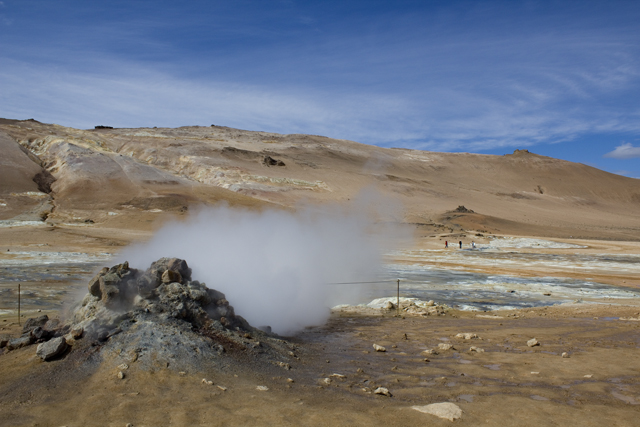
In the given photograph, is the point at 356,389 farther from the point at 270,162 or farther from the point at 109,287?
the point at 270,162

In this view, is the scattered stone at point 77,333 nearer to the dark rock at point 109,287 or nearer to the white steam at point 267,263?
the dark rock at point 109,287

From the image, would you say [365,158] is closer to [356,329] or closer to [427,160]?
[427,160]

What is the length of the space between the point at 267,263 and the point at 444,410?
26.3ft

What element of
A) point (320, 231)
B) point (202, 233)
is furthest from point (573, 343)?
point (320, 231)

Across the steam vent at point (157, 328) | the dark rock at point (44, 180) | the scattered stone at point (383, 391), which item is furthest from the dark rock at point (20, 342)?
the dark rock at point (44, 180)

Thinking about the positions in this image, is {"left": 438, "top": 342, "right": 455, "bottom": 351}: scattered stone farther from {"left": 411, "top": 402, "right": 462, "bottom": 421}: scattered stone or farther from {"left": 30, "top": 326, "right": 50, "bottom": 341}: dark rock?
{"left": 30, "top": 326, "right": 50, "bottom": 341}: dark rock

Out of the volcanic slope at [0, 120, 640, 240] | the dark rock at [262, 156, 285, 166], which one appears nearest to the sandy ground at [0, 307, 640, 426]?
the volcanic slope at [0, 120, 640, 240]

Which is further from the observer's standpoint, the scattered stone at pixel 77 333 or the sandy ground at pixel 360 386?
the scattered stone at pixel 77 333

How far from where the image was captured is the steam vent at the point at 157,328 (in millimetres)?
6082

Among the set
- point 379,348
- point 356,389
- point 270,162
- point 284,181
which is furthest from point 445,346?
point 270,162

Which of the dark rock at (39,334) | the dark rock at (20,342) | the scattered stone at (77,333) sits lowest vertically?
the dark rock at (20,342)

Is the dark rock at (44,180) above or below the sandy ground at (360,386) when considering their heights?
above

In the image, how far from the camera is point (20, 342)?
664 cm

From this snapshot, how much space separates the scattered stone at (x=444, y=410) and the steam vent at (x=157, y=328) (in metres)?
2.29
